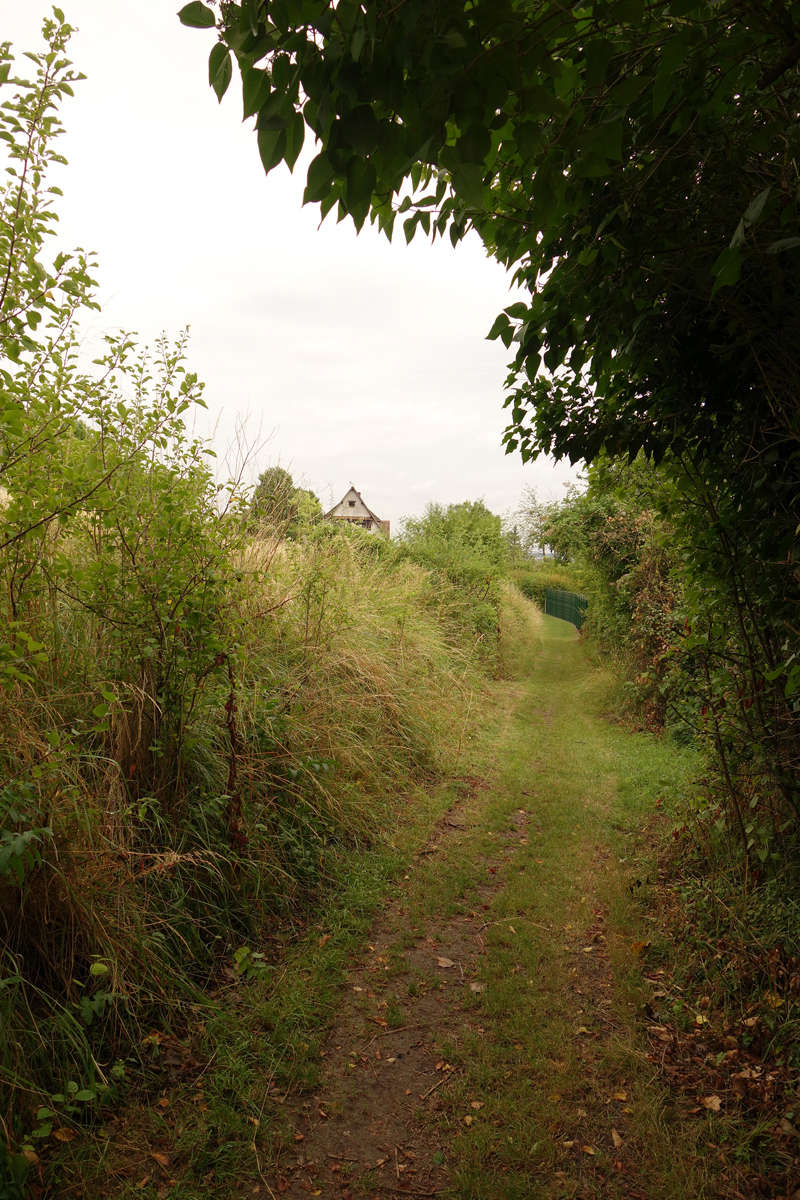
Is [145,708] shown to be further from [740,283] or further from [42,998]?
[740,283]

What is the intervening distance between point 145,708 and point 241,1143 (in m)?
2.14

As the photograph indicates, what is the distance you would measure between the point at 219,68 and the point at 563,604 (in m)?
33.3

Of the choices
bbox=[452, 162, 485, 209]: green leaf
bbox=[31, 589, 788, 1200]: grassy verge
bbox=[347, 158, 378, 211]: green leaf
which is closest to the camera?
bbox=[452, 162, 485, 209]: green leaf

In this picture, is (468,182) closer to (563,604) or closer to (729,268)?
(729,268)

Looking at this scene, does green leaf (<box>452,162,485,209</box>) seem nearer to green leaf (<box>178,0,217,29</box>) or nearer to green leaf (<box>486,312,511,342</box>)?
green leaf (<box>178,0,217,29</box>)

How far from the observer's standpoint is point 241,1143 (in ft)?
8.40

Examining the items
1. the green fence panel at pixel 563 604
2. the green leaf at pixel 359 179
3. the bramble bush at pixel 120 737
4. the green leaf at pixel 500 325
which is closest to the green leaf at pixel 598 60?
the green leaf at pixel 359 179

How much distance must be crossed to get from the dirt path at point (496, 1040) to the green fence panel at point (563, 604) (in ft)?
74.6

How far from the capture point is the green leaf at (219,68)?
1501mm

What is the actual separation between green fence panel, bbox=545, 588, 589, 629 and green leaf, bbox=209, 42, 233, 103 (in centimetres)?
2657

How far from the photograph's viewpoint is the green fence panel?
28491 millimetres

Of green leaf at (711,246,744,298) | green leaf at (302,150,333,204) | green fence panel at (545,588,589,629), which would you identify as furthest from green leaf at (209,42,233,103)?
green fence panel at (545,588,589,629)

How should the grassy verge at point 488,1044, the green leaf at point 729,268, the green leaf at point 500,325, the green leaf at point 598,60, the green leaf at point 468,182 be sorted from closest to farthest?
1. the green leaf at point 468,182
2. the green leaf at point 598,60
3. the green leaf at point 729,268
4. the grassy verge at point 488,1044
5. the green leaf at point 500,325

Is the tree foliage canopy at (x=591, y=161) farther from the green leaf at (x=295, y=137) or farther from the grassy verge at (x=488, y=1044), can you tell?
the grassy verge at (x=488, y=1044)
